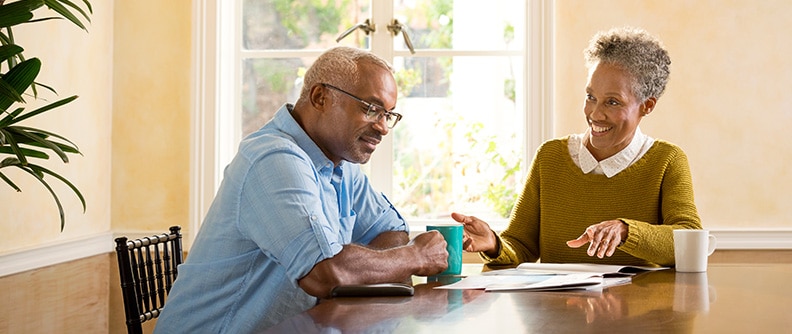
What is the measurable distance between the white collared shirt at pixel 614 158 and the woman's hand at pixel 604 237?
0.41m

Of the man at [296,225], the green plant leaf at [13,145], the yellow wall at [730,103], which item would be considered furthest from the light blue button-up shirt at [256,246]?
the yellow wall at [730,103]

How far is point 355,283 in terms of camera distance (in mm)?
1676

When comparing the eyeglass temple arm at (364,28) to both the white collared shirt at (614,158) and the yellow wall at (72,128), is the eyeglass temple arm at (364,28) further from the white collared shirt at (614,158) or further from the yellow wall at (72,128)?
the white collared shirt at (614,158)

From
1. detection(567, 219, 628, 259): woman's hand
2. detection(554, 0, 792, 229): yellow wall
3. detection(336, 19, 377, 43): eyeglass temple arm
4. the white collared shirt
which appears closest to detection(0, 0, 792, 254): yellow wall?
detection(554, 0, 792, 229): yellow wall

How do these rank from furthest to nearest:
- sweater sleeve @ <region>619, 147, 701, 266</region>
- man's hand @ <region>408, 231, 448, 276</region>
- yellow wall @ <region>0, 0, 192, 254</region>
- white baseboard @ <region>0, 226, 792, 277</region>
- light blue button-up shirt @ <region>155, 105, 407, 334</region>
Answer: yellow wall @ <region>0, 0, 192, 254</region> → white baseboard @ <region>0, 226, 792, 277</region> → sweater sleeve @ <region>619, 147, 701, 266</region> → man's hand @ <region>408, 231, 448, 276</region> → light blue button-up shirt @ <region>155, 105, 407, 334</region>

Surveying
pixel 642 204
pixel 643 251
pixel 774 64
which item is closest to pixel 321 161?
pixel 643 251

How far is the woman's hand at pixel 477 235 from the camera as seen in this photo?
2.20m

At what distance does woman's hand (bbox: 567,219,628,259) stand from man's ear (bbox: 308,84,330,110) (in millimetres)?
627

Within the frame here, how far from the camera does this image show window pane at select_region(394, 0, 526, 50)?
3727mm

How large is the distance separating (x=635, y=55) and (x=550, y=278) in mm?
859

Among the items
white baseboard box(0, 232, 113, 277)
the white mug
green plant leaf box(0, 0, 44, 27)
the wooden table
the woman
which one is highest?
green plant leaf box(0, 0, 44, 27)

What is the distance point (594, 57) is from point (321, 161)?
905mm

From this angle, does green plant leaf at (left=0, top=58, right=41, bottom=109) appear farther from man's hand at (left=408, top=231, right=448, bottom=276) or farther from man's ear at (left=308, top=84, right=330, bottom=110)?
man's hand at (left=408, top=231, right=448, bottom=276)

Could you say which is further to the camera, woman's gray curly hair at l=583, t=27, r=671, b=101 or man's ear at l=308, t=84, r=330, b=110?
woman's gray curly hair at l=583, t=27, r=671, b=101
